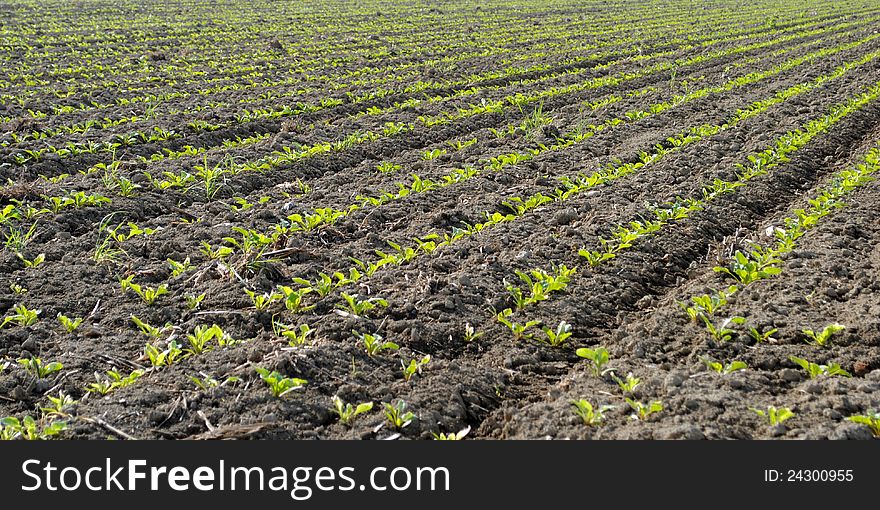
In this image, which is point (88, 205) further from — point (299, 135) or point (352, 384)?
point (352, 384)

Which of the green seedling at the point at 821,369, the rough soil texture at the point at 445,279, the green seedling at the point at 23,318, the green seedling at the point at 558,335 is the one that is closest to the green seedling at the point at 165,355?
the rough soil texture at the point at 445,279

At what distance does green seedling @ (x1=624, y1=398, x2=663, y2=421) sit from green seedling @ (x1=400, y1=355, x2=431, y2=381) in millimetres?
1043

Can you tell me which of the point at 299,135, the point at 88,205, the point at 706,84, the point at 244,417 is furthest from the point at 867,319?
the point at 706,84

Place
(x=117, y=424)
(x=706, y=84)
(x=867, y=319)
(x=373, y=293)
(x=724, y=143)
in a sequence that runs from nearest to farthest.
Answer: (x=117, y=424)
(x=867, y=319)
(x=373, y=293)
(x=724, y=143)
(x=706, y=84)

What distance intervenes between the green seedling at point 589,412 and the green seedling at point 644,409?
0.11m

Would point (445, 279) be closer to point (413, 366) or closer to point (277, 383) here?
point (413, 366)

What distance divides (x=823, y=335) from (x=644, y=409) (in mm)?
1303

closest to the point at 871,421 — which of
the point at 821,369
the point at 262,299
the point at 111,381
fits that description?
the point at 821,369

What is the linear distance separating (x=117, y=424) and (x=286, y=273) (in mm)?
1810

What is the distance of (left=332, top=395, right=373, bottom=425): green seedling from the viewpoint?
143 inches

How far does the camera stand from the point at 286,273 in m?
5.24

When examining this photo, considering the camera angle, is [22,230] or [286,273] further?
[22,230]

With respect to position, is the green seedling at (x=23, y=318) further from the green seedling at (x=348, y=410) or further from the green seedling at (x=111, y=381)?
the green seedling at (x=348, y=410)

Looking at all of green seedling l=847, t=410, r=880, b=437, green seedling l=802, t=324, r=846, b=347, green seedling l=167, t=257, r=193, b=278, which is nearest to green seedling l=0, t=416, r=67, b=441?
green seedling l=167, t=257, r=193, b=278
